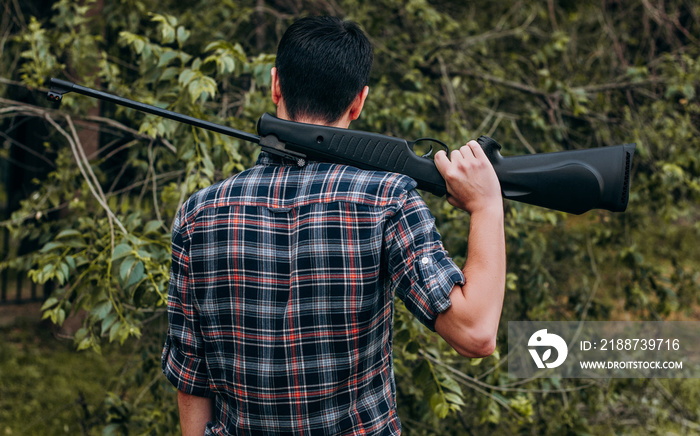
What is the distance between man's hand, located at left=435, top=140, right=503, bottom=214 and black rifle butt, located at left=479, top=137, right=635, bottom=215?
0.50ft

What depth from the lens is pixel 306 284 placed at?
1.29m

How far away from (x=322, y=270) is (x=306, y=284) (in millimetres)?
48

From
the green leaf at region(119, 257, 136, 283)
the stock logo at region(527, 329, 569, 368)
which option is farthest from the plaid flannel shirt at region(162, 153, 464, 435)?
the stock logo at region(527, 329, 569, 368)

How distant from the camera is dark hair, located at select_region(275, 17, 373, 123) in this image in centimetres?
134

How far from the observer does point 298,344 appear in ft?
4.32

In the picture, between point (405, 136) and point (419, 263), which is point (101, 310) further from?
point (405, 136)

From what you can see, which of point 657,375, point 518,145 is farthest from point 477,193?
point 657,375

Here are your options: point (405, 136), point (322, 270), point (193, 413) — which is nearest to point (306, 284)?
point (322, 270)

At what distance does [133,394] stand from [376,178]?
341 cm

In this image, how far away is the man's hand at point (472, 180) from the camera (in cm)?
135

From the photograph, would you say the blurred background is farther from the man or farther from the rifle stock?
the rifle stock

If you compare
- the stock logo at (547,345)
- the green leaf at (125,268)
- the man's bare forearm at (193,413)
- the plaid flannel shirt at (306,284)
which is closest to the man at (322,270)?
the plaid flannel shirt at (306,284)

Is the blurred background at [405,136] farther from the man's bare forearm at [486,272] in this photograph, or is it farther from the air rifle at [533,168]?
the man's bare forearm at [486,272]

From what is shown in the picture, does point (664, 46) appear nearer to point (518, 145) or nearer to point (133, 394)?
point (518, 145)
